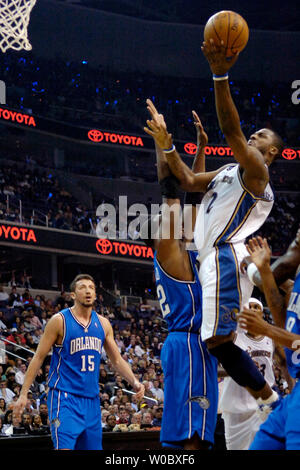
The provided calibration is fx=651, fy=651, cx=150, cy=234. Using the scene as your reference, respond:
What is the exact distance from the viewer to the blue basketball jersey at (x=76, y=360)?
597 cm

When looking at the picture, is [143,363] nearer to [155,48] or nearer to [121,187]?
[121,187]

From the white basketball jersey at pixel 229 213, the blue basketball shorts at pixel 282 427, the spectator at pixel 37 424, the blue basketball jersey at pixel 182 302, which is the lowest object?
the spectator at pixel 37 424

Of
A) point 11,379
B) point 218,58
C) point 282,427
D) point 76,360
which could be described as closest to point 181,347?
point 282,427

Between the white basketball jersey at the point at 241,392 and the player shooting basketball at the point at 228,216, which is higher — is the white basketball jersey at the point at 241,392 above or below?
below

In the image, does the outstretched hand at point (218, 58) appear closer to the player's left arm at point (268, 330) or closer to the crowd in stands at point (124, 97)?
the player's left arm at point (268, 330)

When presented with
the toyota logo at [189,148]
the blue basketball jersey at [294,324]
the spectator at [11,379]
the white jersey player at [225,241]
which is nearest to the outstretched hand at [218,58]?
the white jersey player at [225,241]

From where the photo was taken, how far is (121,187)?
89.4ft

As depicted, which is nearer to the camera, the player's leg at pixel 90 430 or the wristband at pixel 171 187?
the wristband at pixel 171 187

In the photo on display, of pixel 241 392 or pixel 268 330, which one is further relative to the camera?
pixel 241 392

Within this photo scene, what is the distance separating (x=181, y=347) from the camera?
15.5 ft

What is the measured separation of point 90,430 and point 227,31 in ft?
11.9

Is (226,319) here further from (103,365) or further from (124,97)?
(124,97)

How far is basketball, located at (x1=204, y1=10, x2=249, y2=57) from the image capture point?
14.2 feet

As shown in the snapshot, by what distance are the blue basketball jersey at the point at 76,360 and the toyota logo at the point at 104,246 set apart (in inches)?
617
